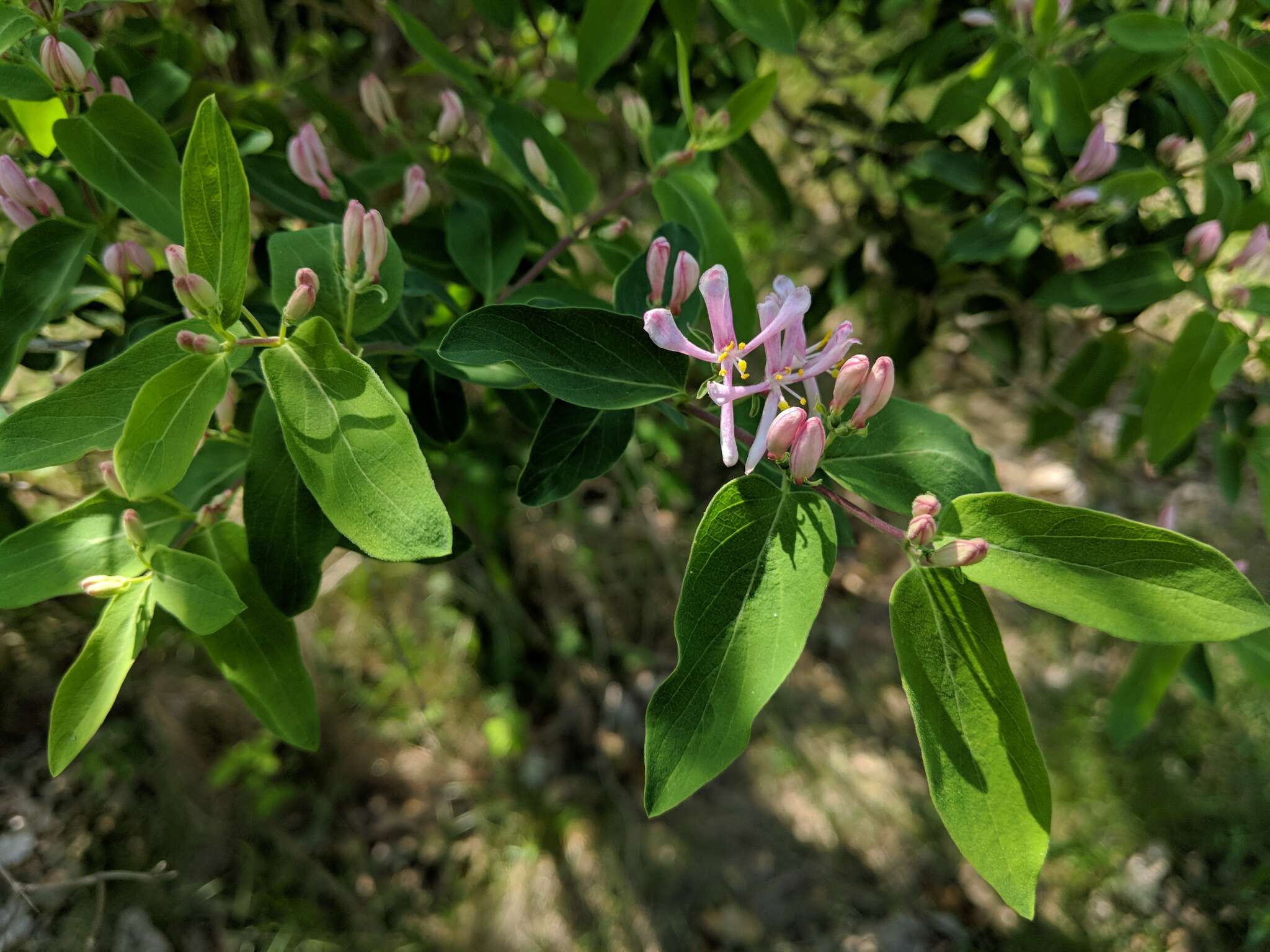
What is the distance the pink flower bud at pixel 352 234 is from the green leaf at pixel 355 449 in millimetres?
106

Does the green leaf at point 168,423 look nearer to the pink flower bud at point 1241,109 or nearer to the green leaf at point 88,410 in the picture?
the green leaf at point 88,410

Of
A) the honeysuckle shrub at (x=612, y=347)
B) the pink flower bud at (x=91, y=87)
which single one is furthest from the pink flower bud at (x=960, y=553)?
the pink flower bud at (x=91, y=87)

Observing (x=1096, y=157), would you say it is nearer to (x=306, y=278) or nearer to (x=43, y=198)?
(x=306, y=278)

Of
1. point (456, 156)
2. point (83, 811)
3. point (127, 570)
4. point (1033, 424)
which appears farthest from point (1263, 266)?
point (83, 811)

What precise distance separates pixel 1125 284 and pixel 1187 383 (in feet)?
0.61

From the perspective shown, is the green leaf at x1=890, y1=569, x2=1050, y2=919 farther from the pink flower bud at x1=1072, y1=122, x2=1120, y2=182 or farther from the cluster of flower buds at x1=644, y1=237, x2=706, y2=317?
the pink flower bud at x1=1072, y1=122, x2=1120, y2=182

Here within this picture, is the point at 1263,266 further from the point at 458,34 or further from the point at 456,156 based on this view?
the point at 458,34

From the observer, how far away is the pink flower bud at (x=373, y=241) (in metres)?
0.82

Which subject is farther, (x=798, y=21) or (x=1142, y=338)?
(x=1142, y=338)

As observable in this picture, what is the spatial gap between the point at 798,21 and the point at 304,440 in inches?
44.1

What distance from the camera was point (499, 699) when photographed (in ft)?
9.45

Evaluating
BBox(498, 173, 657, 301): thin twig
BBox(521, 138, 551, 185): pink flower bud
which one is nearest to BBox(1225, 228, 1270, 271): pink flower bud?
BBox(498, 173, 657, 301): thin twig

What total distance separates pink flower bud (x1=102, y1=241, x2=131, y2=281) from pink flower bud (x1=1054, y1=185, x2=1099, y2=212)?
1438 millimetres

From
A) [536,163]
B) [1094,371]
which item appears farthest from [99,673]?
[1094,371]
